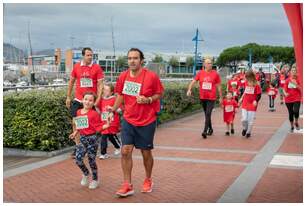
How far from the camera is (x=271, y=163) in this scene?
7871 millimetres

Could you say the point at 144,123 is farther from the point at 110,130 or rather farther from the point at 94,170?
the point at 110,130

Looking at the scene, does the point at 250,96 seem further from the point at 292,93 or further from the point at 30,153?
the point at 30,153

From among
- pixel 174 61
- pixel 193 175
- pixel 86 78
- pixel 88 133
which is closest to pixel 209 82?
pixel 86 78

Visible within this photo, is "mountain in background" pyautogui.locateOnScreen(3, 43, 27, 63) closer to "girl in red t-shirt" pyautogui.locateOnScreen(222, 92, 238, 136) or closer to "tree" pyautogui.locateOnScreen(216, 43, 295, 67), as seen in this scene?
"girl in red t-shirt" pyautogui.locateOnScreen(222, 92, 238, 136)

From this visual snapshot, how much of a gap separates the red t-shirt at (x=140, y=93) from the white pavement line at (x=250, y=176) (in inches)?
52.2

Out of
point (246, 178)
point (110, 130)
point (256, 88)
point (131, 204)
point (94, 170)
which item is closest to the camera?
point (131, 204)

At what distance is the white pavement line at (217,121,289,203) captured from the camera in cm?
576

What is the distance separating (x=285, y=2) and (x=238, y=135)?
7.71m

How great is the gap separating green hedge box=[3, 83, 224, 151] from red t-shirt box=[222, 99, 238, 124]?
4.17m

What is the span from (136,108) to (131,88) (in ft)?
0.82

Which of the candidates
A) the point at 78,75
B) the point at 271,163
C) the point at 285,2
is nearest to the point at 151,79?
the point at 285,2

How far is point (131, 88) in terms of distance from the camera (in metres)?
5.77

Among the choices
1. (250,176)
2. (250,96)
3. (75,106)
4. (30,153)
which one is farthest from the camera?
(250,96)

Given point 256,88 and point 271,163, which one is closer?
point 271,163
